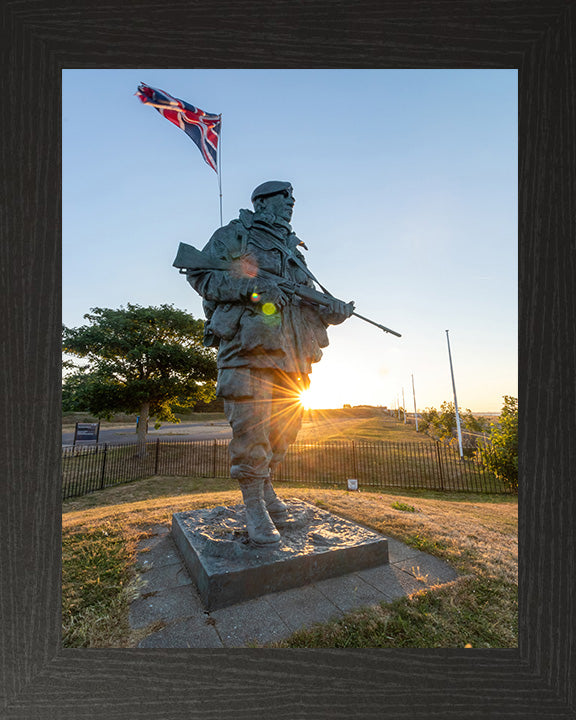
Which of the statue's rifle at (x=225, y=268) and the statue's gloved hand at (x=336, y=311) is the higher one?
the statue's rifle at (x=225, y=268)

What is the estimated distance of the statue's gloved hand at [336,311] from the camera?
3025 mm

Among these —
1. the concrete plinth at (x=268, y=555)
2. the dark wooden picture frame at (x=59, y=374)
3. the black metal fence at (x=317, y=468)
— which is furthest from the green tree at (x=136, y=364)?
the dark wooden picture frame at (x=59, y=374)

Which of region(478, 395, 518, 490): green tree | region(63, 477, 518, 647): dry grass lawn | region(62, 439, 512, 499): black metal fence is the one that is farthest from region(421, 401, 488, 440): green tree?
region(63, 477, 518, 647): dry grass lawn

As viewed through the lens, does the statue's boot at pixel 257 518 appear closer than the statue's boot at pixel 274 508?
Yes

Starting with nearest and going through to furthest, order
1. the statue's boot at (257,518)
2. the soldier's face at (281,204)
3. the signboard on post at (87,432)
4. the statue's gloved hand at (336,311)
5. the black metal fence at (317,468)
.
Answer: the statue's boot at (257,518) → the statue's gloved hand at (336,311) → the soldier's face at (281,204) → the black metal fence at (317,468) → the signboard on post at (87,432)

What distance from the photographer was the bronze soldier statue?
2740mm

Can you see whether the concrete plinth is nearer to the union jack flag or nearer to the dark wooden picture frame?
the dark wooden picture frame

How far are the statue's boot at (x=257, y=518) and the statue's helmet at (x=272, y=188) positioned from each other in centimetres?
255

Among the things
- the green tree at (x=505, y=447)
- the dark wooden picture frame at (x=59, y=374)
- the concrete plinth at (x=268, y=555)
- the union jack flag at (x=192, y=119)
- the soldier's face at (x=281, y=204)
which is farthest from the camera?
the green tree at (x=505, y=447)

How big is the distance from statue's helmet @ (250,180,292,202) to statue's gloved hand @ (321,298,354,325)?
1120 millimetres

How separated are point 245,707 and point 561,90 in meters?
2.34

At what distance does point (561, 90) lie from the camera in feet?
3.99

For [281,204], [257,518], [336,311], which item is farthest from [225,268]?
[257,518]

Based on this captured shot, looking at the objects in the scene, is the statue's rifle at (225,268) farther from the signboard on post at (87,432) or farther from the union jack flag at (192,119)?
the signboard on post at (87,432)
